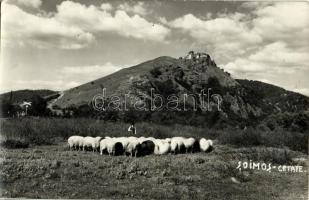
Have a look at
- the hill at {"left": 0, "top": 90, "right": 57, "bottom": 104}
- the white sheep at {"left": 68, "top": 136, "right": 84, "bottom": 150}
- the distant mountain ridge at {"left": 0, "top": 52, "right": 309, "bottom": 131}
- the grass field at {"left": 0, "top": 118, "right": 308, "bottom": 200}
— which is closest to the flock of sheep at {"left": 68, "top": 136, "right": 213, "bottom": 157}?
the white sheep at {"left": 68, "top": 136, "right": 84, "bottom": 150}

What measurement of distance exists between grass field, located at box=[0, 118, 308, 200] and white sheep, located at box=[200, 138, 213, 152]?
12.1 inches

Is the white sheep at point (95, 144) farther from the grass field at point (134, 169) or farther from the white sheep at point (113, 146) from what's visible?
the white sheep at point (113, 146)

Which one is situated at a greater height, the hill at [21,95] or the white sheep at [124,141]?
the hill at [21,95]

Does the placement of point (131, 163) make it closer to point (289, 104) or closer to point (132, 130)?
point (132, 130)

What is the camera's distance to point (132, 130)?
18328 mm

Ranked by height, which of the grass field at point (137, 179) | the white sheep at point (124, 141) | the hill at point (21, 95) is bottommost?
the grass field at point (137, 179)

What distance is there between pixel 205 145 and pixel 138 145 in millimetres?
3055

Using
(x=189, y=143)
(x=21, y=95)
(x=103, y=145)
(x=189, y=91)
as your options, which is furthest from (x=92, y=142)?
(x=189, y=91)

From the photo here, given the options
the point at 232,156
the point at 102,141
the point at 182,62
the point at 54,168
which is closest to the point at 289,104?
the point at 232,156

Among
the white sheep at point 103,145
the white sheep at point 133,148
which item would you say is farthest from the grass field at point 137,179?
the white sheep at point 103,145

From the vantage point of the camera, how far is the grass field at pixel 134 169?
1331 cm

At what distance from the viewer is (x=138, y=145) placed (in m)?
16.8

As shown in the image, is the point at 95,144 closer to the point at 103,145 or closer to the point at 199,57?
the point at 103,145

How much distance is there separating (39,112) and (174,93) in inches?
250
